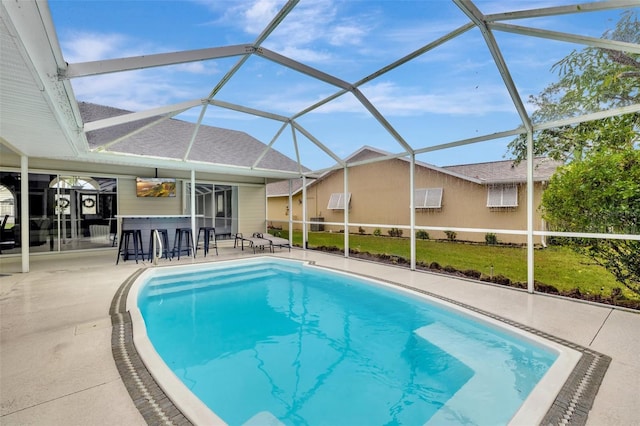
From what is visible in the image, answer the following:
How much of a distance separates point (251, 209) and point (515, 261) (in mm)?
10086

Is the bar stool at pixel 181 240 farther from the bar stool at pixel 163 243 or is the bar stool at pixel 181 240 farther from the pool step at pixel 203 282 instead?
the pool step at pixel 203 282

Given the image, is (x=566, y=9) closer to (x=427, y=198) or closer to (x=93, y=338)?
(x=427, y=198)

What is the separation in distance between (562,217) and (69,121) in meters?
8.15

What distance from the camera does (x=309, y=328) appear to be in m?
4.52

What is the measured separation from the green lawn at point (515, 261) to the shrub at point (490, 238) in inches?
4.2

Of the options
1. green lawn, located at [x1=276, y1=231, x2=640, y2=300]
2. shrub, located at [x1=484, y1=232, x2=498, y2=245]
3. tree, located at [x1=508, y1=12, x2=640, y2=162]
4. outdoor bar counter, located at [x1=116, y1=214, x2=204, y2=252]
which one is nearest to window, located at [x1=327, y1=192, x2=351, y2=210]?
green lawn, located at [x1=276, y1=231, x2=640, y2=300]

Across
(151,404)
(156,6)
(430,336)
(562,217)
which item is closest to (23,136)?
(156,6)

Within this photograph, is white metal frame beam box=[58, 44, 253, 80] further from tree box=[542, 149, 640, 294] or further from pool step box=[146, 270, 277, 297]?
tree box=[542, 149, 640, 294]

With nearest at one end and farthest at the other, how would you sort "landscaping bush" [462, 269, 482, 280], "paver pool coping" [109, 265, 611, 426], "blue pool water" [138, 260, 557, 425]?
"paver pool coping" [109, 265, 611, 426] → "blue pool water" [138, 260, 557, 425] → "landscaping bush" [462, 269, 482, 280]

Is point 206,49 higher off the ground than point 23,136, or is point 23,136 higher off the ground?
point 206,49

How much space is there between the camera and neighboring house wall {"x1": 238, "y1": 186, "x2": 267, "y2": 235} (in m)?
12.9

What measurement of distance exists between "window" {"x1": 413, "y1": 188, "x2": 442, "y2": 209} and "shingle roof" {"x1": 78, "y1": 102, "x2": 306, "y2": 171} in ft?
19.2

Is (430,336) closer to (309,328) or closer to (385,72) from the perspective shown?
(309,328)

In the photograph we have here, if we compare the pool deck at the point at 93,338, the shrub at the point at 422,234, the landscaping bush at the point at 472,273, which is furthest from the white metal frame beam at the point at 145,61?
the landscaping bush at the point at 472,273
